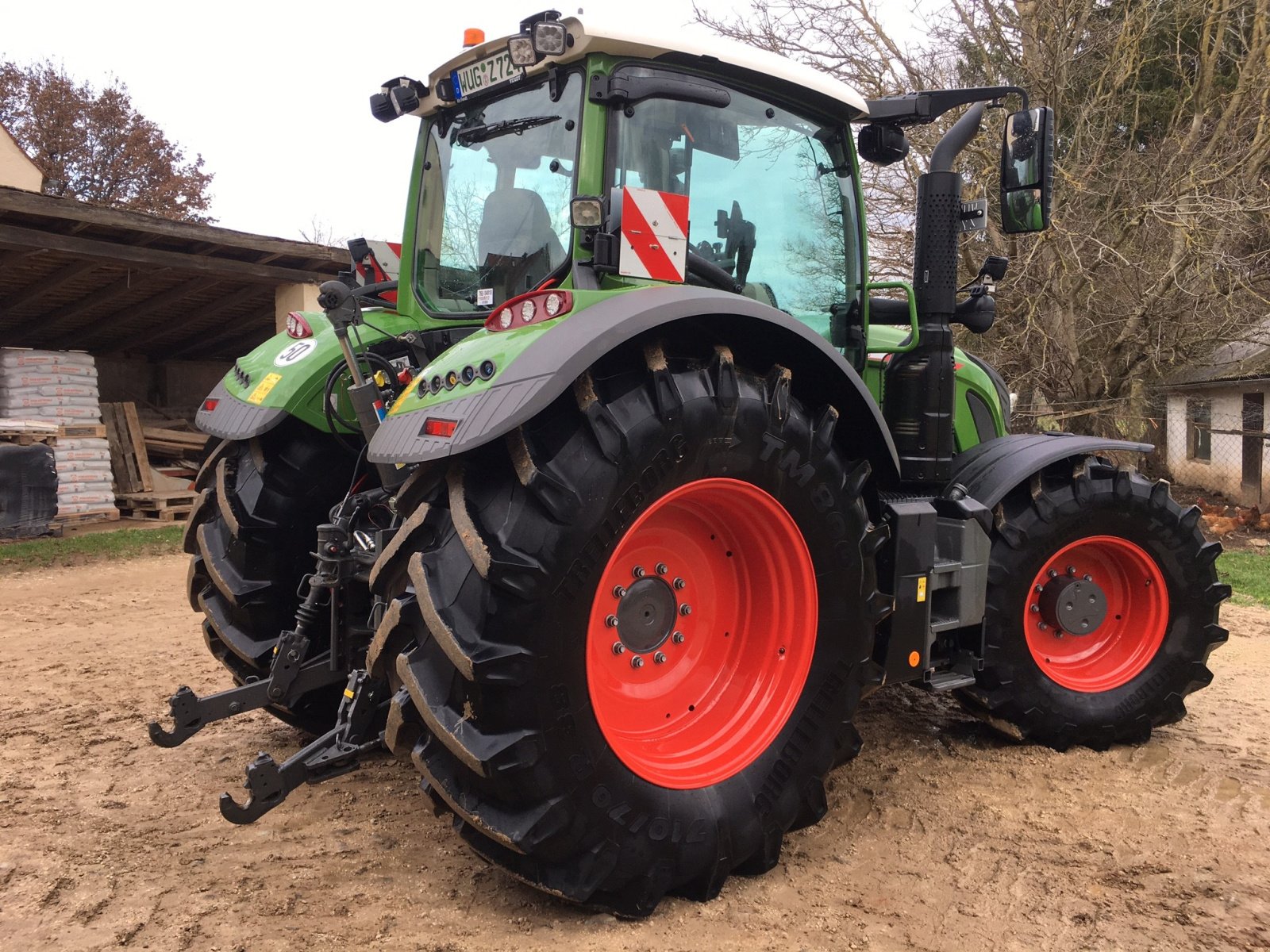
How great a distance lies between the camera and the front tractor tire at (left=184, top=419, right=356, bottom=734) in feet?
11.4

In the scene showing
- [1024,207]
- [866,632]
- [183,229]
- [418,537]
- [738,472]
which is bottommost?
[866,632]

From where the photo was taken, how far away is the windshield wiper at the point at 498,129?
3.16m

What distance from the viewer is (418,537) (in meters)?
2.47

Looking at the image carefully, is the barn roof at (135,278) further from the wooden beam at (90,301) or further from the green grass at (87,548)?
the green grass at (87,548)

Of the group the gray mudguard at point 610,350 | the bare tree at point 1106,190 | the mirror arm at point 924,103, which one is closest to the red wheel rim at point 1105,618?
the gray mudguard at point 610,350

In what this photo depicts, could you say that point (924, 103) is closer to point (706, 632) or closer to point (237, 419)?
point (706, 632)

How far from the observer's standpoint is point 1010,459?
3.81 m

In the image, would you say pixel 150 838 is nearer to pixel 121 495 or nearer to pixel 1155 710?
pixel 1155 710

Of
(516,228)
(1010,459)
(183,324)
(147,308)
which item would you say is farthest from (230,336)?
(1010,459)

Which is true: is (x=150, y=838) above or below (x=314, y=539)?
below

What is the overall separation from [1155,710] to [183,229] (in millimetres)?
9185

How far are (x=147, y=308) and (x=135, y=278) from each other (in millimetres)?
1002

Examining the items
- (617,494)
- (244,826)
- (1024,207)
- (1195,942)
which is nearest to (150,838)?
(244,826)

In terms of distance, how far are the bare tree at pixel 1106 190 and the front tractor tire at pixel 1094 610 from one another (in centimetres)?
711
